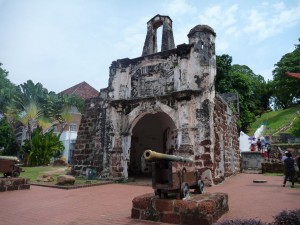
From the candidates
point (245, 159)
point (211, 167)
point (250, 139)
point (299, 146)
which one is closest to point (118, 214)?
point (211, 167)

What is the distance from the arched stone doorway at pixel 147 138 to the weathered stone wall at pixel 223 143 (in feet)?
9.91

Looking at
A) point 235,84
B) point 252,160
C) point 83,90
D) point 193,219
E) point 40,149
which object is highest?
point 83,90

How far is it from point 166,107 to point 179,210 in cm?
650

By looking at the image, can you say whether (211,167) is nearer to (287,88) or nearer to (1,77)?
(1,77)

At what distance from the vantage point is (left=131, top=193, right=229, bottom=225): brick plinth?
450cm

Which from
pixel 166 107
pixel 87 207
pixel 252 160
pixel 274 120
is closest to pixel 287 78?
pixel 274 120

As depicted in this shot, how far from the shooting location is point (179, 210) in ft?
15.3

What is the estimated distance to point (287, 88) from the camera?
37.3m

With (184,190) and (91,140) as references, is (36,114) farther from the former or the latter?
(184,190)

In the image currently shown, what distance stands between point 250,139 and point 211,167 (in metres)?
14.0

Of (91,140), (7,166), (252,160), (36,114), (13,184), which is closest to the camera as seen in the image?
(13,184)

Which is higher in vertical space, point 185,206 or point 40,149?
point 40,149

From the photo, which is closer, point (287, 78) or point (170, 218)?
point (170, 218)

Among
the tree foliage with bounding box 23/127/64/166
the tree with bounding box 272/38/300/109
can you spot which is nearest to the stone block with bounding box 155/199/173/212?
the tree foliage with bounding box 23/127/64/166
